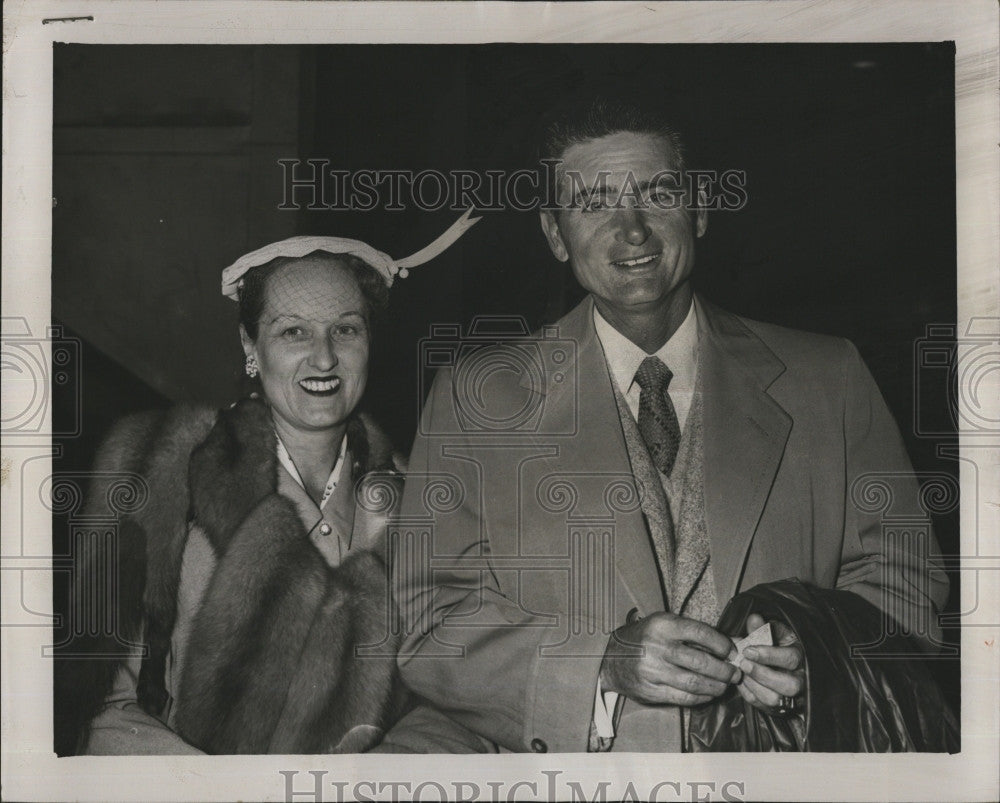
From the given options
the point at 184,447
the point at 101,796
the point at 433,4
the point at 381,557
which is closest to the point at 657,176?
the point at 433,4

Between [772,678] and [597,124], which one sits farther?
[597,124]

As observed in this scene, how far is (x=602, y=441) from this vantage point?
140 inches

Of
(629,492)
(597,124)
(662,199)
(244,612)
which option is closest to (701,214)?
(662,199)

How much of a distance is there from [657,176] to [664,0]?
57 centimetres

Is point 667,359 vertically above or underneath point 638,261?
underneath

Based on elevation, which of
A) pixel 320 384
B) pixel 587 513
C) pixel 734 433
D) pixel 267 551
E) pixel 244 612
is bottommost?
pixel 244 612

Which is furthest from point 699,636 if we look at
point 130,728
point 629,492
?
point 130,728

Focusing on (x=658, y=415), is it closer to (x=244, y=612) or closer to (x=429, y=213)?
(x=429, y=213)

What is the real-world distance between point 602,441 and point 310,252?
1063mm

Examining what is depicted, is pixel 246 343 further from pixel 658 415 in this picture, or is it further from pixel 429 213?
pixel 658 415

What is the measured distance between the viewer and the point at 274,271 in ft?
11.7

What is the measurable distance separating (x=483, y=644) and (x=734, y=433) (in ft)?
3.26

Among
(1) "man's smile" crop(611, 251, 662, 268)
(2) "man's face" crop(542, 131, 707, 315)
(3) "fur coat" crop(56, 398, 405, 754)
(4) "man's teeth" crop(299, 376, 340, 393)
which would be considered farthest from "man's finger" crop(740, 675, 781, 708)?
(4) "man's teeth" crop(299, 376, 340, 393)

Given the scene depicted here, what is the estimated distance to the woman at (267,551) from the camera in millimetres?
3502
